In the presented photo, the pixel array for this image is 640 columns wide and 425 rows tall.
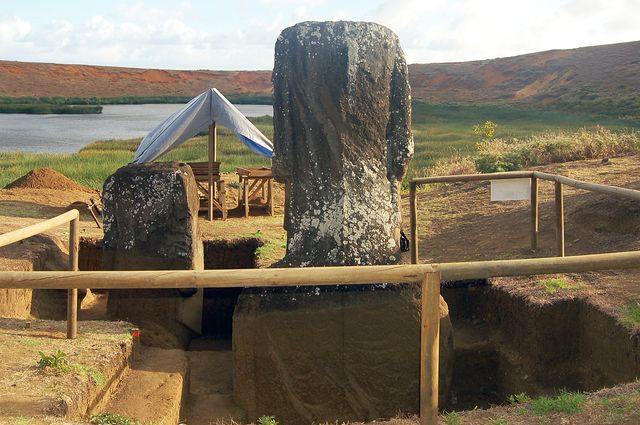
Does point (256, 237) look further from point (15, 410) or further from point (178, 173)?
point (15, 410)

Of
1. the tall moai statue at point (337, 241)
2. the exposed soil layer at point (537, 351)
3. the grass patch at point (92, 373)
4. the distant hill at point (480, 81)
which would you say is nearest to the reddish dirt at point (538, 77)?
the distant hill at point (480, 81)

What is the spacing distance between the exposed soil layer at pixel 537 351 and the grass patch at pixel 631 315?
6cm

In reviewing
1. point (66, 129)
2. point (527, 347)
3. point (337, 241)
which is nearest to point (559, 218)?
point (527, 347)

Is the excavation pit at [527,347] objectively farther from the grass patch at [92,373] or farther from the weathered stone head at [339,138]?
the grass patch at [92,373]

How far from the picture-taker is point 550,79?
71562 millimetres

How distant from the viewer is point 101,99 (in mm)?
Answer: 88875

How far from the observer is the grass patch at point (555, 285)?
21.6 feet

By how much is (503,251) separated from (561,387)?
8.65 feet

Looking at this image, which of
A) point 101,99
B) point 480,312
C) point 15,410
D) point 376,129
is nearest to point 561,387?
point 480,312

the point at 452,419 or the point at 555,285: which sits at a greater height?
the point at 555,285

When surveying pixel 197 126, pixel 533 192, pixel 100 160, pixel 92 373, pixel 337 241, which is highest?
pixel 197 126

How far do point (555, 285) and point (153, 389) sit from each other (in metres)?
3.24

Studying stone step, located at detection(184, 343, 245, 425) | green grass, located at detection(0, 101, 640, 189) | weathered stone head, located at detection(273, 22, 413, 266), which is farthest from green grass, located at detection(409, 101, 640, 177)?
weathered stone head, located at detection(273, 22, 413, 266)

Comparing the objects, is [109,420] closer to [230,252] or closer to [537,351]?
[537,351]
